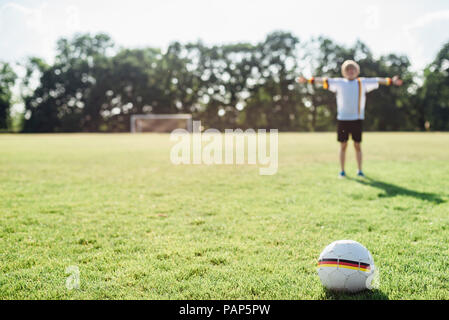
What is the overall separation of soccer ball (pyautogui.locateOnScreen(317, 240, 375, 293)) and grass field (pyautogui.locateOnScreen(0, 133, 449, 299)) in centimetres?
7

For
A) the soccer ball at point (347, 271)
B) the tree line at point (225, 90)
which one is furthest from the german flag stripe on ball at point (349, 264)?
the tree line at point (225, 90)

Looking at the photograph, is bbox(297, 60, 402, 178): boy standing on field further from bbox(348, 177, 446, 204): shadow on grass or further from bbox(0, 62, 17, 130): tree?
bbox(0, 62, 17, 130): tree

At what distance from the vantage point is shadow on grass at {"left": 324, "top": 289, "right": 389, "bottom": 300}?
9.12 ft

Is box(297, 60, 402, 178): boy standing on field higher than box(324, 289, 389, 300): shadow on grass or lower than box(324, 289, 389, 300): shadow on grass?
higher

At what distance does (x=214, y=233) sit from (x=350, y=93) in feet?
17.2

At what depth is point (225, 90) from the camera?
60844 millimetres

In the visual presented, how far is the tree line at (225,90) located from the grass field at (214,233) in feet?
166

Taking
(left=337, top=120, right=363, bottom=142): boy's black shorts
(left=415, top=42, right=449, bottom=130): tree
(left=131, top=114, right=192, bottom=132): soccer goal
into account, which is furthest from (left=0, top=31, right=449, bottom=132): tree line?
(left=337, top=120, right=363, bottom=142): boy's black shorts

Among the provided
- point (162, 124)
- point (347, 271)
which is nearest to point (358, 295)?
point (347, 271)

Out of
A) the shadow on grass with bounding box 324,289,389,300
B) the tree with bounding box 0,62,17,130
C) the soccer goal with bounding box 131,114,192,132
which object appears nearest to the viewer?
the shadow on grass with bounding box 324,289,389,300

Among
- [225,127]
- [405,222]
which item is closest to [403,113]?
[225,127]

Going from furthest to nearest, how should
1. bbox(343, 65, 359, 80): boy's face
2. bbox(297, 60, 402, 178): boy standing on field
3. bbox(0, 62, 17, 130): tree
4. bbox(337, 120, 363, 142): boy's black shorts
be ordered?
bbox(0, 62, 17, 130): tree, bbox(337, 120, 363, 142): boy's black shorts, bbox(297, 60, 402, 178): boy standing on field, bbox(343, 65, 359, 80): boy's face

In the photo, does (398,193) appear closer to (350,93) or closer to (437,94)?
(350,93)
